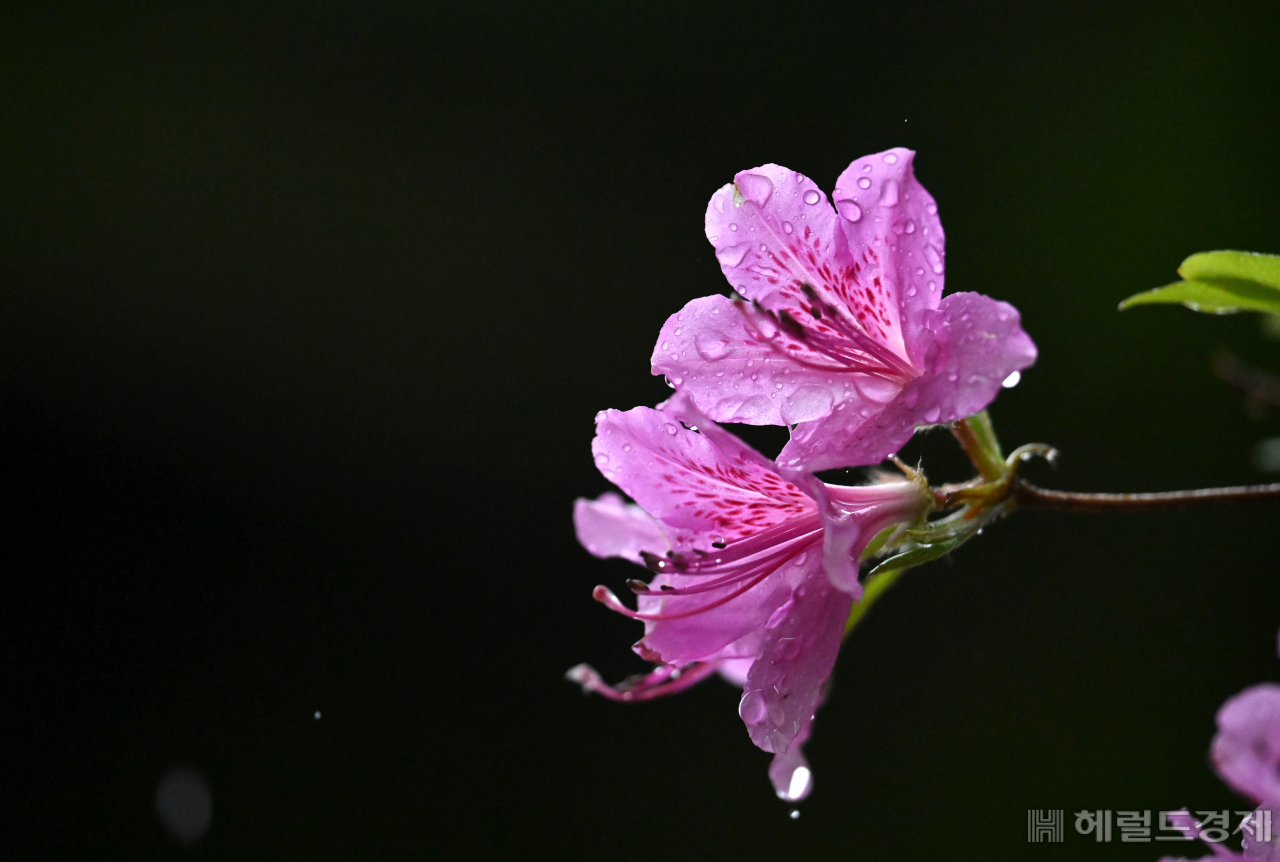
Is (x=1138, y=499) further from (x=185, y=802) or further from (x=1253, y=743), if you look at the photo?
(x=185, y=802)

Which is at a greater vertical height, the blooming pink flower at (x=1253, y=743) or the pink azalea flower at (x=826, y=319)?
the pink azalea flower at (x=826, y=319)

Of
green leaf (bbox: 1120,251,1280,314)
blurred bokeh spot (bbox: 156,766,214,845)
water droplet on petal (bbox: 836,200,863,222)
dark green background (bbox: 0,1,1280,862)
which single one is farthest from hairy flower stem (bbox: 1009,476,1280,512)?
blurred bokeh spot (bbox: 156,766,214,845)

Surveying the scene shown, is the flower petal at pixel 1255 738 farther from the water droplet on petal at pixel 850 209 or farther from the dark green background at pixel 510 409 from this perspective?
the dark green background at pixel 510 409

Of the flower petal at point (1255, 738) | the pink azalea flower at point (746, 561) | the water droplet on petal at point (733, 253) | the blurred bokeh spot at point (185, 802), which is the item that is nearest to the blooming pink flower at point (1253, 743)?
the flower petal at point (1255, 738)

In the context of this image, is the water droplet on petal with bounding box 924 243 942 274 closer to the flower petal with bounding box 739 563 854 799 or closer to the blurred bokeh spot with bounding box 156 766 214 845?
the flower petal with bounding box 739 563 854 799

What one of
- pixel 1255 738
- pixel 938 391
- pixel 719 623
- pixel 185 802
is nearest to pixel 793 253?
pixel 938 391

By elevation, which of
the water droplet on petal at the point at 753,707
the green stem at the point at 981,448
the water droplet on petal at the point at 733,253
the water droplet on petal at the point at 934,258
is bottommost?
the water droplet on petal at the point at 753,707

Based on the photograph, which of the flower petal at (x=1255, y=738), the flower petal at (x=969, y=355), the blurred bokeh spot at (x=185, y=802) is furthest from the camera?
the blurred bokeh spot at (x=185, y=802)
